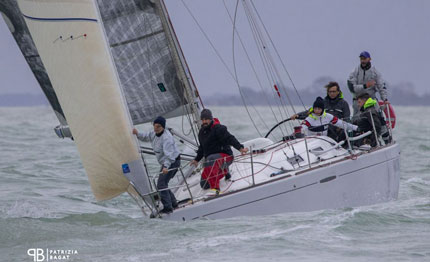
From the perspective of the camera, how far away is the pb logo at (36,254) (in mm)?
7531

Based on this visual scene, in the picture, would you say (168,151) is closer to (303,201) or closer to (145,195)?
(145,195)

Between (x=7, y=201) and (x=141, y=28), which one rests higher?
(x=141, y=28)

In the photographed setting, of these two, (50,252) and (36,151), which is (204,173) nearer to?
(50,252)

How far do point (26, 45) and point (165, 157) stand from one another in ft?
9.33

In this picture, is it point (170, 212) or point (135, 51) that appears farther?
point (135, 51)

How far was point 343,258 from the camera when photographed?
7.12 metres

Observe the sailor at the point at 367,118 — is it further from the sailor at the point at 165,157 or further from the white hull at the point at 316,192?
the sailor at the point at 165,157

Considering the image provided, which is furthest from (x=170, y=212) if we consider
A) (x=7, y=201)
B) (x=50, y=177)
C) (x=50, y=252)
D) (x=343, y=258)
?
(x=50, y=177)

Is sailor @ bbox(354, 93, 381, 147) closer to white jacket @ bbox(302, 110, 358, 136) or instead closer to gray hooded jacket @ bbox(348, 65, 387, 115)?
white jacket @ bbox(302, 110, 358, 136)

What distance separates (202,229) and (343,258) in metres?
1.73

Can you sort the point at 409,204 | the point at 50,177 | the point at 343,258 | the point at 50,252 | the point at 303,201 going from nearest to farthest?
1. the point at 343,258
2. the point at 50,252
3. the point at 303,201
4. the point at 409,204
5. the point at 50,177

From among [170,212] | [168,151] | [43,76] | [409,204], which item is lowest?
[409,204]

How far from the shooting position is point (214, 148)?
912 cm

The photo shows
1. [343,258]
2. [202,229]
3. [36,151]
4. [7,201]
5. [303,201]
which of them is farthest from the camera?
[36,151]
